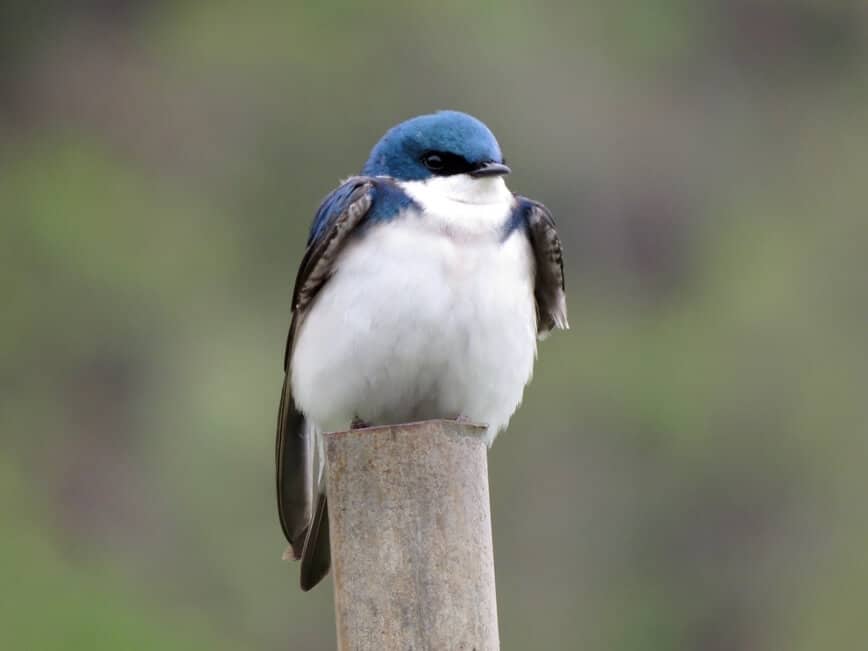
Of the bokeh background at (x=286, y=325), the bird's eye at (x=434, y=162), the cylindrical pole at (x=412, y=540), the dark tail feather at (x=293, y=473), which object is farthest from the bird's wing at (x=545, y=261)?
the bokeh background at (x=286, y=325)

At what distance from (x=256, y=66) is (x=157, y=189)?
647mm

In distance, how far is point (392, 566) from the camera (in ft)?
5.75

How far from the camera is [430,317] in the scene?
2266 mm

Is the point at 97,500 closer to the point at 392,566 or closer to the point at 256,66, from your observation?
the point at 256,66

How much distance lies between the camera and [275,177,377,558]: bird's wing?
234cm

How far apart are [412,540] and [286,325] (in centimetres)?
441

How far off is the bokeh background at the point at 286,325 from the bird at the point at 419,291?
352 centimetres

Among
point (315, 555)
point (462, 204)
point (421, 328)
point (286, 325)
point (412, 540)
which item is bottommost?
point (286, 325)

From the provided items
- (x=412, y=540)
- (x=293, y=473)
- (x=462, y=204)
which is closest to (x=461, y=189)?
(x=462, y=204)

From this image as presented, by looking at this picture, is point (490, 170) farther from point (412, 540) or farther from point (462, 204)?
point (412, 540)

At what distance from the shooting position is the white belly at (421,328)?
7.44 ft

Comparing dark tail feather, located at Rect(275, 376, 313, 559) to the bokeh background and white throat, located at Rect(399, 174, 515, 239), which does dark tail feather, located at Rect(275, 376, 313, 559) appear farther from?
the bokeh background

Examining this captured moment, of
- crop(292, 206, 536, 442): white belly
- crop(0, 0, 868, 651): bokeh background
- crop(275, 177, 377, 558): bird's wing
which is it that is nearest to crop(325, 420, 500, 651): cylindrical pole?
crop(292, 206, 536, 442): white belly

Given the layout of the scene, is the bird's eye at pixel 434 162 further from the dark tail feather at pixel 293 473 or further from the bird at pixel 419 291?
the dark tail feather at pixel 293 473
